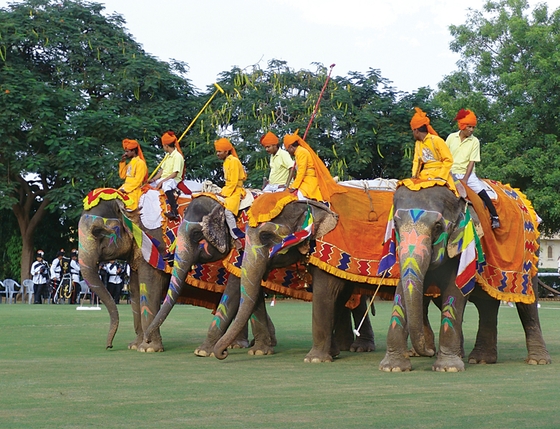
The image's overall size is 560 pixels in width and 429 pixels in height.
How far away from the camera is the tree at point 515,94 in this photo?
130 ft

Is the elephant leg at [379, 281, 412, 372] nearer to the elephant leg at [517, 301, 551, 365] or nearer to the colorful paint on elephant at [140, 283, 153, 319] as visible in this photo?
the elephant leg at [517, 301, 551, 365]

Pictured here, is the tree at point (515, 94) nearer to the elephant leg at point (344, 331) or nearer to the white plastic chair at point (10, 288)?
the white plastic chair at point (10, 288)

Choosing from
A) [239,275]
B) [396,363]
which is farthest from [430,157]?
[239,275]

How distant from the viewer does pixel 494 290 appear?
45.5 ft

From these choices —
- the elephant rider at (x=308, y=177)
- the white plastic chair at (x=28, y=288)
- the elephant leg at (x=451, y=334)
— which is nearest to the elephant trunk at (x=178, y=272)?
the elephant rider at (x=308, y=177)

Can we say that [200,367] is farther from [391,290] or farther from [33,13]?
[33,13]

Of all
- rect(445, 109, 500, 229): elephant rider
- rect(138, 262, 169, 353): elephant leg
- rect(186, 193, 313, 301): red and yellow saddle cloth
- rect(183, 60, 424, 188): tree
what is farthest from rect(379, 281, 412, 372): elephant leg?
rect(183, 60, 424, 188): tree

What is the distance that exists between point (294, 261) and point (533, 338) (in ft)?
11.1

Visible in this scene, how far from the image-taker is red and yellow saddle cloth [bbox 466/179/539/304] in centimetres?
1391

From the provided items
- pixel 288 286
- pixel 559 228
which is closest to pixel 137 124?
pixel 559 228

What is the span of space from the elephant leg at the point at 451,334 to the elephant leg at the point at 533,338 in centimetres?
161

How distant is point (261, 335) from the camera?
53.7 feet

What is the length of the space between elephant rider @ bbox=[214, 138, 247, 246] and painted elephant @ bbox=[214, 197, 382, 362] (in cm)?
136

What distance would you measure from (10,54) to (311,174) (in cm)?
2690
